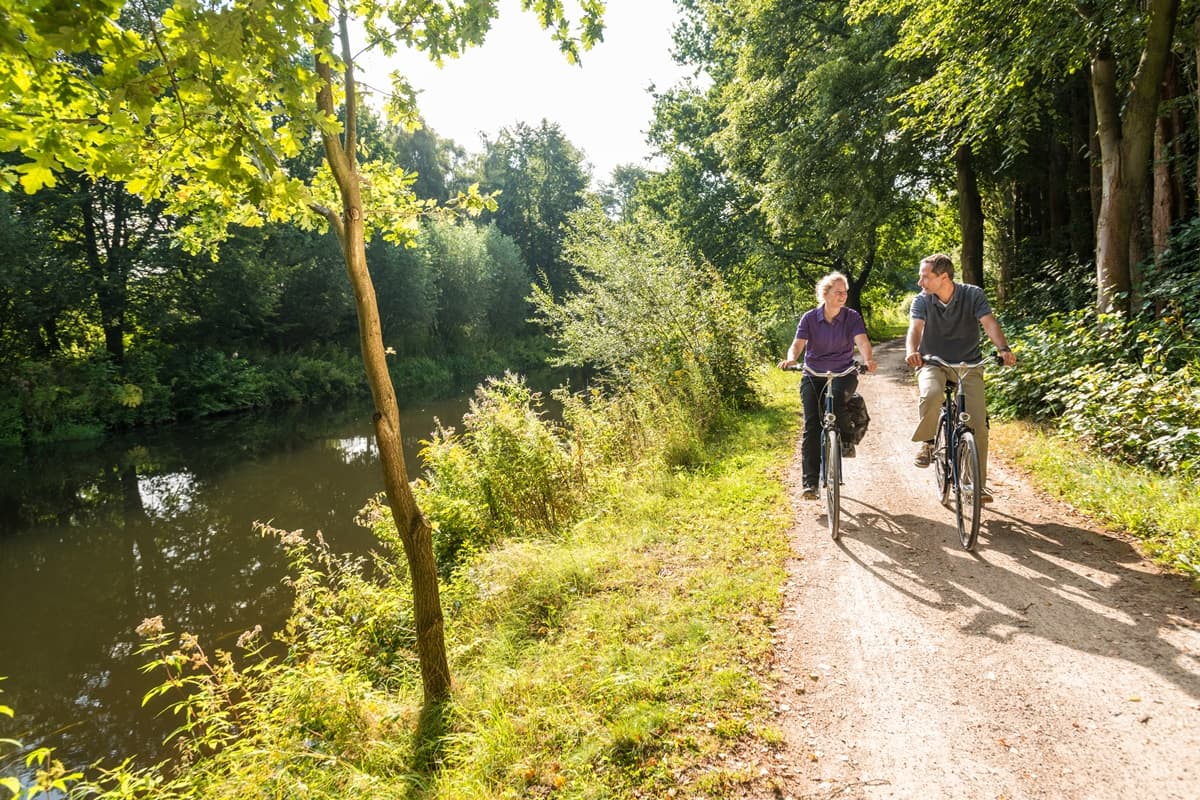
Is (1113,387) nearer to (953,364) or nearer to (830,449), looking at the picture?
(953,364)

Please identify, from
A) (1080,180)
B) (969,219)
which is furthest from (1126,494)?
(1080,180)

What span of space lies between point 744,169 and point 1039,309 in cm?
1102

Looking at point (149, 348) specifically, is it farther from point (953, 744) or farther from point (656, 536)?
point (953, 744)

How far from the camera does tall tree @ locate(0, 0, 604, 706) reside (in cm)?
221

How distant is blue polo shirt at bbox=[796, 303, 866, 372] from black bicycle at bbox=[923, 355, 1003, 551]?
65 centimetres

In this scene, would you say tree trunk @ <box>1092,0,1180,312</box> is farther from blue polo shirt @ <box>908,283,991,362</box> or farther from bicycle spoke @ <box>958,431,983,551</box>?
bicycle spoke @ <box>958,431,983,551</box>

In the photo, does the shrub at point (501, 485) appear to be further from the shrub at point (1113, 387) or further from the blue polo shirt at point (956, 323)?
the shrub at point (1113, 387)

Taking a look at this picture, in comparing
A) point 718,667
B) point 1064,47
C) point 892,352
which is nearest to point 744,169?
point 892,352

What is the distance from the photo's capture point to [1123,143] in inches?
301

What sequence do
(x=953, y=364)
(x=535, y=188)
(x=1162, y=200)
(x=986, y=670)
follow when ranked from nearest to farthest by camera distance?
(x=986, y=670), (x=953, y=364), (x=1162, y=200), (x=535, y=188)

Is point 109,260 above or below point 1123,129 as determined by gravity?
above

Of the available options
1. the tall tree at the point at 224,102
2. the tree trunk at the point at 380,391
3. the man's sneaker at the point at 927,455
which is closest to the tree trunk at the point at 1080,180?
the man's sneaker at the point at 927,455

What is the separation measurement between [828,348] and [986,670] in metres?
3.09

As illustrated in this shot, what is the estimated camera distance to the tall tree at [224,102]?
2.21 meters
